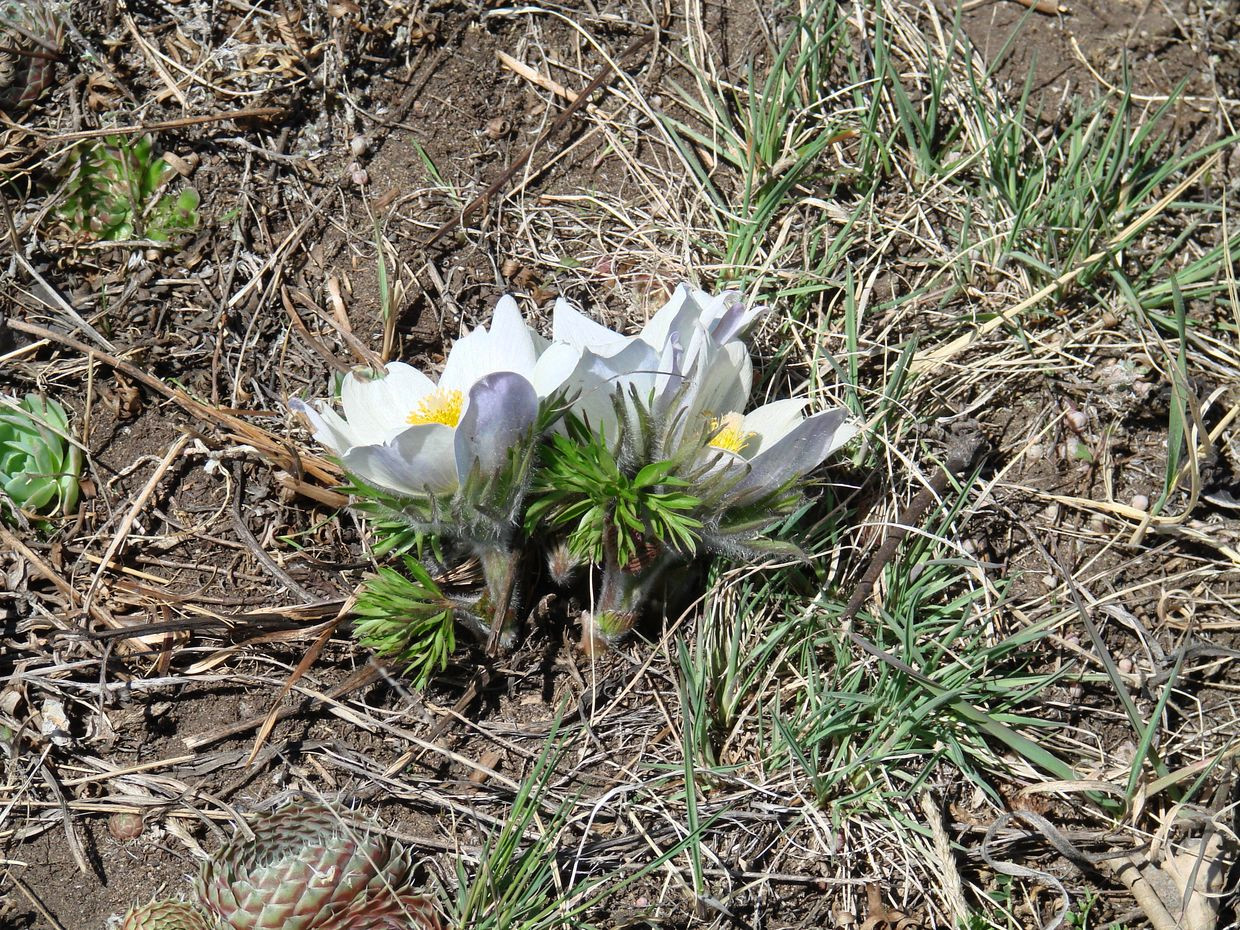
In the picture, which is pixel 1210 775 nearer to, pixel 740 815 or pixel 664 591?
pixel 740 815

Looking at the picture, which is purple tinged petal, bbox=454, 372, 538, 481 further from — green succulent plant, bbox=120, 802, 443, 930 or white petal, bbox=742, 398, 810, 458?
green succulent plant, bbox=120, 802, 443, 930

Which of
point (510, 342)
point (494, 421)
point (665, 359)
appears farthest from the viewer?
point (510, 342)

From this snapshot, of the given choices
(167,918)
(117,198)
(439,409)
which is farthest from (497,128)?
(167,918)

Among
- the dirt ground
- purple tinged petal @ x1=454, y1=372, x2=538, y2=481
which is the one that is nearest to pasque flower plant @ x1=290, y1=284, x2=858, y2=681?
purple tinged petal @ x1=454, y1=372, x2=538, y2=481

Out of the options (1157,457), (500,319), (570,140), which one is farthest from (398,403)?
(1157,457)

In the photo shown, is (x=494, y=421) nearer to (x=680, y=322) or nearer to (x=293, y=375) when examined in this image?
(x=680, y=322)
